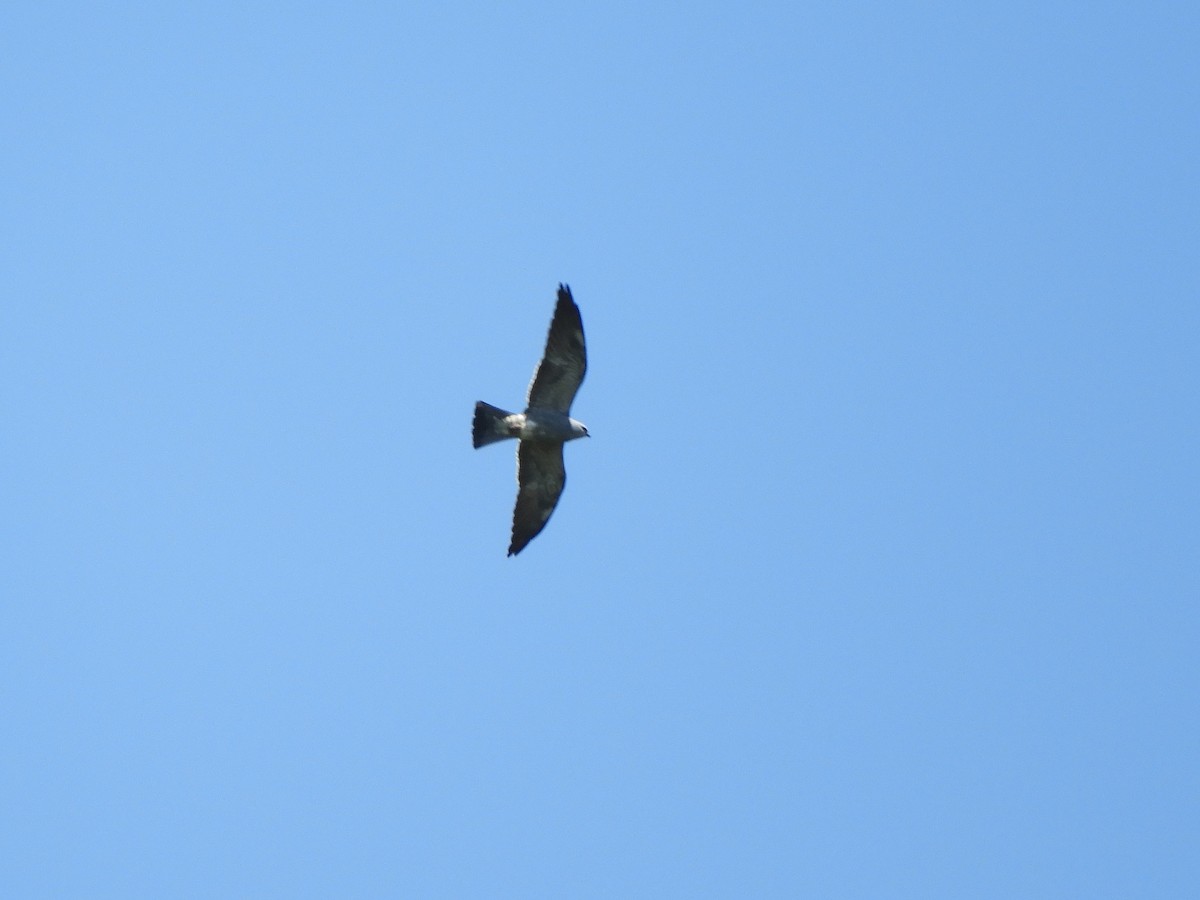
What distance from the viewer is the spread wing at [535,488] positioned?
2153 cm

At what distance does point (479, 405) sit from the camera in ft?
68.7

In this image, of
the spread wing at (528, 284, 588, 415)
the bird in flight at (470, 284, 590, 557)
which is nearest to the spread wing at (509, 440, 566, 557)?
the bird in flight at (470, 284, 590, 557)

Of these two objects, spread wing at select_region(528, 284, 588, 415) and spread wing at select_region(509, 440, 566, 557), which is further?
spread wing at select_region(509, 440, 566, 557)

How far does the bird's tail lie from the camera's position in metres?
20.9

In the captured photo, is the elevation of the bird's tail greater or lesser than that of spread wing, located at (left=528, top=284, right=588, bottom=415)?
lesser

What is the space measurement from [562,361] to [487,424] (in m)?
1.21

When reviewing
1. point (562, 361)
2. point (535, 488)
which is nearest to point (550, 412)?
point (562, 361)

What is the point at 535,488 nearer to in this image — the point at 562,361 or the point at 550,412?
the point at 550,412

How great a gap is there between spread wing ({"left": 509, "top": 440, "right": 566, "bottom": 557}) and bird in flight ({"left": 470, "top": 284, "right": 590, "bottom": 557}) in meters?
0.01

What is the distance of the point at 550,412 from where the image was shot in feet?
69.4

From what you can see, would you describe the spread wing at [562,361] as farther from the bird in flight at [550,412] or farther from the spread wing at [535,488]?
the spread wing at [535,488]

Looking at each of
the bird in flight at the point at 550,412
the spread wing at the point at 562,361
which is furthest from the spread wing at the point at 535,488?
the spread wing at the point at 562,361

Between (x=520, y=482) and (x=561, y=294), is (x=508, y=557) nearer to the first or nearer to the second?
(x=520, y=482)

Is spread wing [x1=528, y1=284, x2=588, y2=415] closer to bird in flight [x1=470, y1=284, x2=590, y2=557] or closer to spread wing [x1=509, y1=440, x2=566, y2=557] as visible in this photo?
bird in flight [x1=470, y1=284, x2=590, y2=557]
